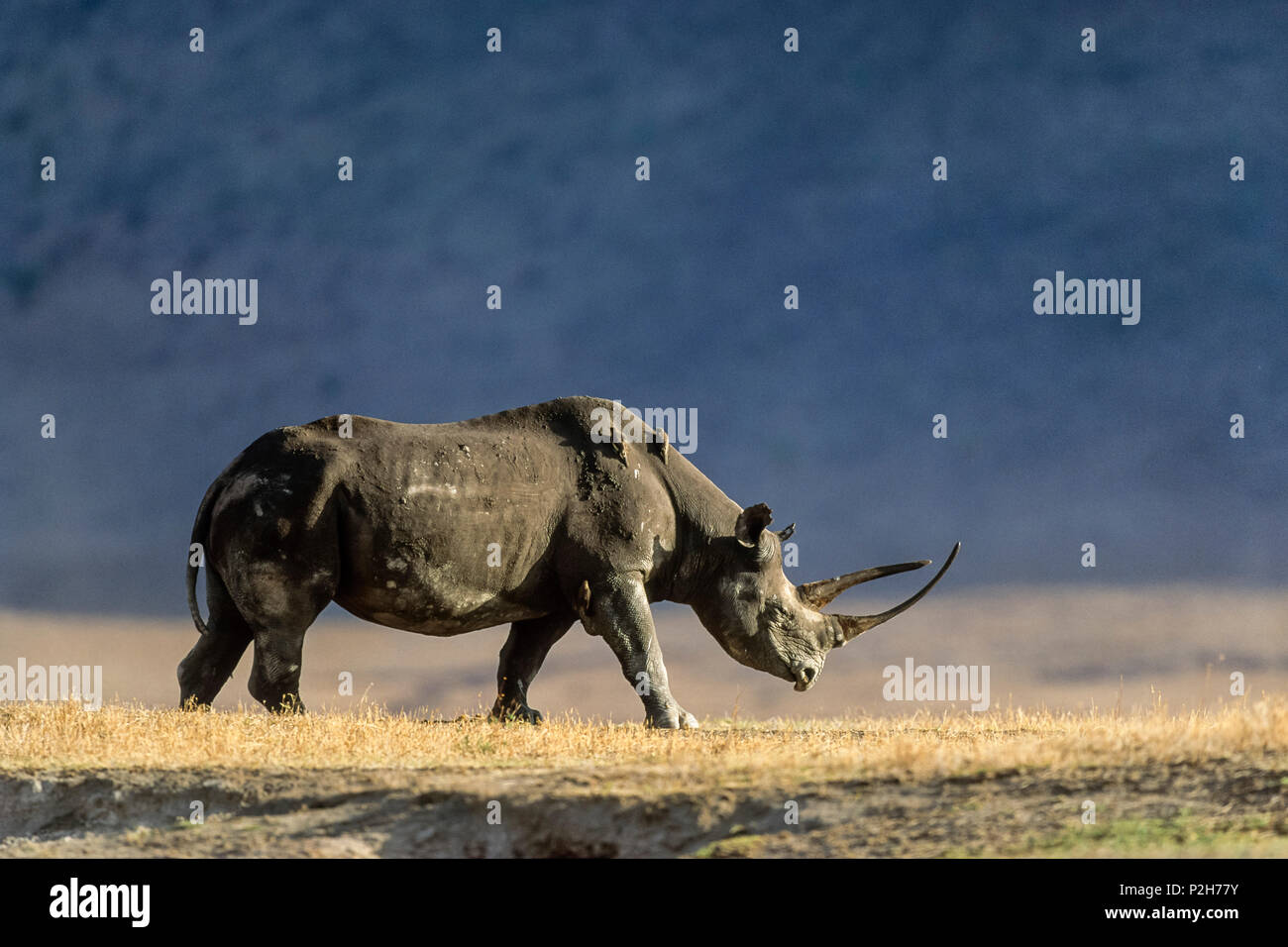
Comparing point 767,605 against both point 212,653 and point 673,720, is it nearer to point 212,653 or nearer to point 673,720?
point 673,720

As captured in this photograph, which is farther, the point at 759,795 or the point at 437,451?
the point at 437,451

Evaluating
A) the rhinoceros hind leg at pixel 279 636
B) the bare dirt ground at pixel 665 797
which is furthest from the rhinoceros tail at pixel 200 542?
the bare dirt ground at pixel 665 797

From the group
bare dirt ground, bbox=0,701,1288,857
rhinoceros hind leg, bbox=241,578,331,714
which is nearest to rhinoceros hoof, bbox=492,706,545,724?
rhinoceros hind leg, bbox=241,578,331,714

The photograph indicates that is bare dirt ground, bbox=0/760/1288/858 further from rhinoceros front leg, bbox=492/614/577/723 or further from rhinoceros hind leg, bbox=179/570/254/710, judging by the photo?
rhinoceros front leg, bbox=492/614/577/723

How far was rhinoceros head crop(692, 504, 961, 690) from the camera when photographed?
16.1 meters

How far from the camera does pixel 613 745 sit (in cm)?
1218

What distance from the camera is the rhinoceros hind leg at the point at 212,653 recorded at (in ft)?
50.7

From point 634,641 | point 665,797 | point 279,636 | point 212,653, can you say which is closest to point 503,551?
point 634,641

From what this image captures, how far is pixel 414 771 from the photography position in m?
10.2

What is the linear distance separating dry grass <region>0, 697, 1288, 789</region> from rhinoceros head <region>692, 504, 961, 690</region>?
1326mm

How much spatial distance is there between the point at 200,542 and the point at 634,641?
16.4ft
